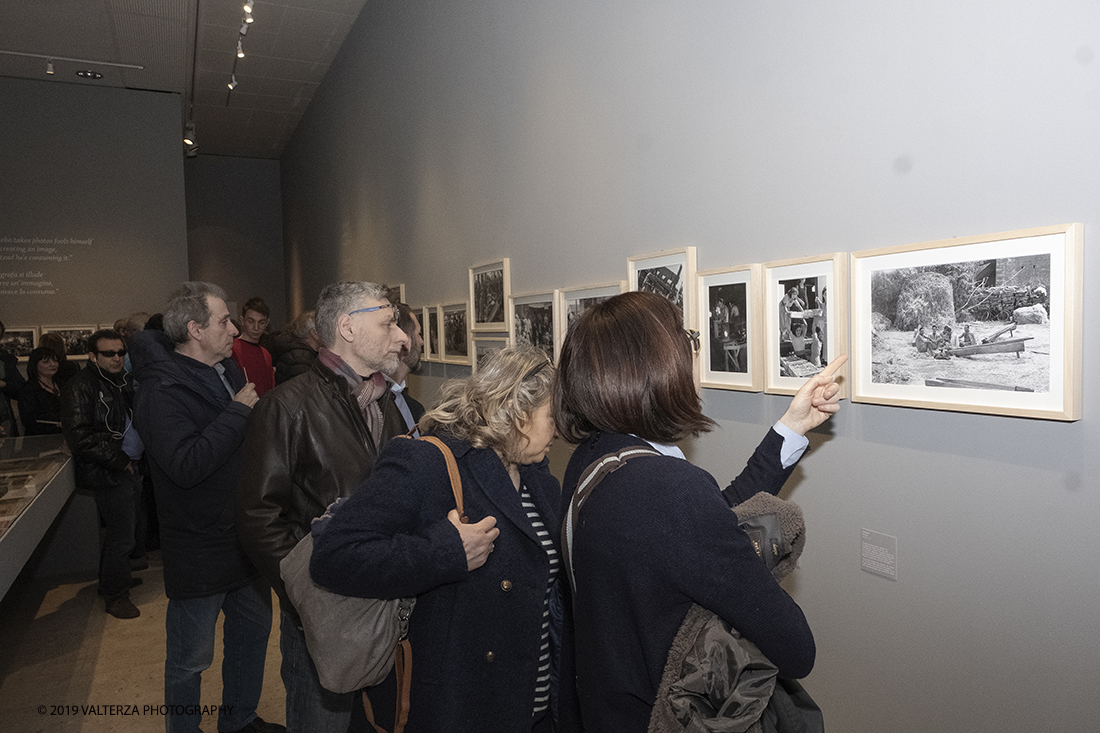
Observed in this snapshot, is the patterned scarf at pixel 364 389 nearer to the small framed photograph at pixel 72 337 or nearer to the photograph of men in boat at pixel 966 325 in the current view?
the photograph of men in boat at pixel 966 325

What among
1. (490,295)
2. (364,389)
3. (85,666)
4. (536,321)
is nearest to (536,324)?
(536,321)

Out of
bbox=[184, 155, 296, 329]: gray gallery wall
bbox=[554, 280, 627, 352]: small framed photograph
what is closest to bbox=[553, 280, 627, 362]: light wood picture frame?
bbox=[554, 280, 627, 352]: small framed photograph

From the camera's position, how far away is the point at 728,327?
8.45ft

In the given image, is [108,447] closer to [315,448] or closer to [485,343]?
[485,343]

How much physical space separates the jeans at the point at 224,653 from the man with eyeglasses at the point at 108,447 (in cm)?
208

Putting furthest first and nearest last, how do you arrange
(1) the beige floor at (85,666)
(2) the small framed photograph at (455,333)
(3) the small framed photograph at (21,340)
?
1. (3) the small framed photograph at (21,340)
2. (2) the small framed photograph at (455,333)
3. (1) the beige floor at (85,666)

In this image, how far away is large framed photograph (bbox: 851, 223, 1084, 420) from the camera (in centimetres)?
161

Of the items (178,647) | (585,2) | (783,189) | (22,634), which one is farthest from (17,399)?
(783,189)

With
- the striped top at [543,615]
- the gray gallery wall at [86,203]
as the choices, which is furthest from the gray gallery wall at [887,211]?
the gray gallery wall at [86,203]

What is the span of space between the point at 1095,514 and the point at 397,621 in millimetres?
1692

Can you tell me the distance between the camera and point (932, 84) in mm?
1874

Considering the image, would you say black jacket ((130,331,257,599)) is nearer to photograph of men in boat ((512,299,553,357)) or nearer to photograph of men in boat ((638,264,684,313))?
photograph of men in boat ((512,299,553,357))

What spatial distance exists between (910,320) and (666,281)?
→ 3.58 ft

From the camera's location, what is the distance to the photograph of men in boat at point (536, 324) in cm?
378
